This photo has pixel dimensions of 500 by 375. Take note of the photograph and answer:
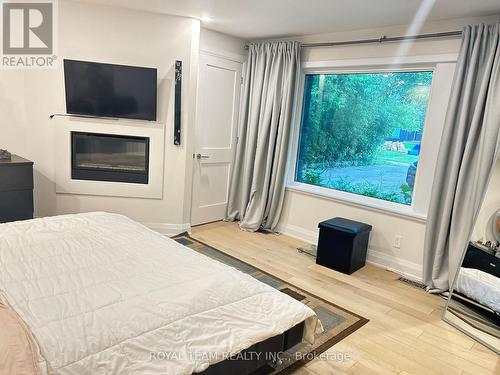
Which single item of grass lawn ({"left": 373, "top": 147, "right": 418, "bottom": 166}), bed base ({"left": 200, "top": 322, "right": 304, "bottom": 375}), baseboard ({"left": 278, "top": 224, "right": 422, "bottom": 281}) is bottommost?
baseboard ({"left": 278, "top": 224, "right": 422, "bottom": 281})

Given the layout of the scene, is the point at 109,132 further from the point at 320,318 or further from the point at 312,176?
the point at 320,318

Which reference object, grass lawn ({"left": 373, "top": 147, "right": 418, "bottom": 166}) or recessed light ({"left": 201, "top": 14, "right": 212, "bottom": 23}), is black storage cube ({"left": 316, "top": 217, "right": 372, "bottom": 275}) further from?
recessed light ({"left": 201, "top": 14, "right": 212, "bottom": 23})

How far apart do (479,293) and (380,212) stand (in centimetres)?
122

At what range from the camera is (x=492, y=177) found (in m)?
2.84

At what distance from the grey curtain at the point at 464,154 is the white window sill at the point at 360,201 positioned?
0.31 m

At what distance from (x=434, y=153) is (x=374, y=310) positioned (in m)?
1.57

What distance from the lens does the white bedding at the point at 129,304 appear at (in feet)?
4.43

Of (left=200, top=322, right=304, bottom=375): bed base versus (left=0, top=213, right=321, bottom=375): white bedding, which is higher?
(left=0, top=213, right=321, bottom=375): white bedding

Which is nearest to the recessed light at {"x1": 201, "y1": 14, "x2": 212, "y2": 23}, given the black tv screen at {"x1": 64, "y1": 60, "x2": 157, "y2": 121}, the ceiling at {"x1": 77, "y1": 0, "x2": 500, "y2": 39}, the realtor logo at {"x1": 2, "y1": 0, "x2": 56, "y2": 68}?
the ceiling at {"x1": 77, "y1": 0, "x2": 500, "y2": 39}

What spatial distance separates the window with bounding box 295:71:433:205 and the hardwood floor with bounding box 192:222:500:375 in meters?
0.91

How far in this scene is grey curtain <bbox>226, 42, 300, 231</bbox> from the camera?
4.31 metres

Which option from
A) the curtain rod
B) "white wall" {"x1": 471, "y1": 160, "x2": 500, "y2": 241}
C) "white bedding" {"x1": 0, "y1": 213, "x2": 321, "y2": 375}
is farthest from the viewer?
the curtain rod


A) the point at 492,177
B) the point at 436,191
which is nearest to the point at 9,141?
the point at 436,191

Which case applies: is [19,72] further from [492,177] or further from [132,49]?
[492,177]
